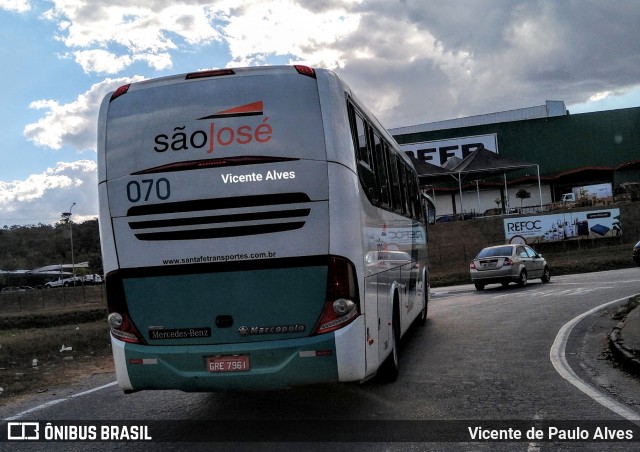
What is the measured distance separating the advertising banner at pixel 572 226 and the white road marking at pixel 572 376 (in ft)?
110

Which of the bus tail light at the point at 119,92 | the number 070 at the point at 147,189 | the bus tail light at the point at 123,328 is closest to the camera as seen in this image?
the number 070 at the point at 147,189

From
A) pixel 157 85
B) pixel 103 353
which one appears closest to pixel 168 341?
pixel 157 85

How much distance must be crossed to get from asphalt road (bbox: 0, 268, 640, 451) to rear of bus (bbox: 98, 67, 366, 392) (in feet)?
2.11

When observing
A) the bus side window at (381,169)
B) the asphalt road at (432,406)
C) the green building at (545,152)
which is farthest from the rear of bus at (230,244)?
the green building at (545,152)

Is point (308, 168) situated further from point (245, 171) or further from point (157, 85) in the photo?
point (157, 85)

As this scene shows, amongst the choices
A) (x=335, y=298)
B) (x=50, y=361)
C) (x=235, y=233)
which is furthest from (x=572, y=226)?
(x=235, y=233)

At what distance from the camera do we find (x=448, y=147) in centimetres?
6525

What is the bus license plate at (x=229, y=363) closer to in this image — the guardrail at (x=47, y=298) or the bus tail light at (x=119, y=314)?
the bus tail light at (x=119, y=314)

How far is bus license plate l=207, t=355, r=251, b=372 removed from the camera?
6.19 meters

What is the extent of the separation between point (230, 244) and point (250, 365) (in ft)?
3.65

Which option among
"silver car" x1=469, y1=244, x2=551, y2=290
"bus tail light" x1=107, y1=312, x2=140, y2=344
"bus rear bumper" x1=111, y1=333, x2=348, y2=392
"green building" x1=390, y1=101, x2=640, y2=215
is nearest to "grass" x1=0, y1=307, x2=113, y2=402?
"bus tail light" x1=107, y1=312, x2=140, y2=344

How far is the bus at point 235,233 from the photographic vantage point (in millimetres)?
6215

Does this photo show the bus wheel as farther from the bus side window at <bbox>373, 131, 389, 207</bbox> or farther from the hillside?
the hillside

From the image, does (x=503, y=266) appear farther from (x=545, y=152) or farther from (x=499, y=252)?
(x=545, y=152)
